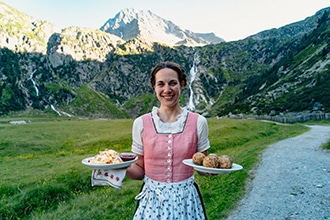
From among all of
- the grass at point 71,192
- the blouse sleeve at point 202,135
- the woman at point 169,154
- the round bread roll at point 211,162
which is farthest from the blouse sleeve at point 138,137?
the grass at point 71,192

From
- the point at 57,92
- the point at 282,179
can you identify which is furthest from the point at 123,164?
the point at 57,92

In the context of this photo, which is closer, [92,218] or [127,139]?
[92,218]

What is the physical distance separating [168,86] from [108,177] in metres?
1.64

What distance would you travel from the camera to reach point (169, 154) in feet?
12.2

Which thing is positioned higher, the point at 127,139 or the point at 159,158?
the point at 159,158

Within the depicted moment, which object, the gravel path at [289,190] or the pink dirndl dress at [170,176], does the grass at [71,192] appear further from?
the pink dirndl dress at [170,176]

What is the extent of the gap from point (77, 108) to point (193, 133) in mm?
194942

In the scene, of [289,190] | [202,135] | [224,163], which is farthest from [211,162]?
[289,190]

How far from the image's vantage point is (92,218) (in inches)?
401

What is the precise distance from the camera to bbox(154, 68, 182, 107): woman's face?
384cm

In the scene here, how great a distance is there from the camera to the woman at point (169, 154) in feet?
11.9

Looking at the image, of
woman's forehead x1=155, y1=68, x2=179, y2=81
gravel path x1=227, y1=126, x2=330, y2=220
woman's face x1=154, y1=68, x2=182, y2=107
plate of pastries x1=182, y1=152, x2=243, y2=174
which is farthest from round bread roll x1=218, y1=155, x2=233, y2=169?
gravel path x1=227, y1=126, x2=330, y2=220

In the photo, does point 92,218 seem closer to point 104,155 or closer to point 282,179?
point 104,155

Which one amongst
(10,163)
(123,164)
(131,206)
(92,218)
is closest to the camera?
(123,164)
